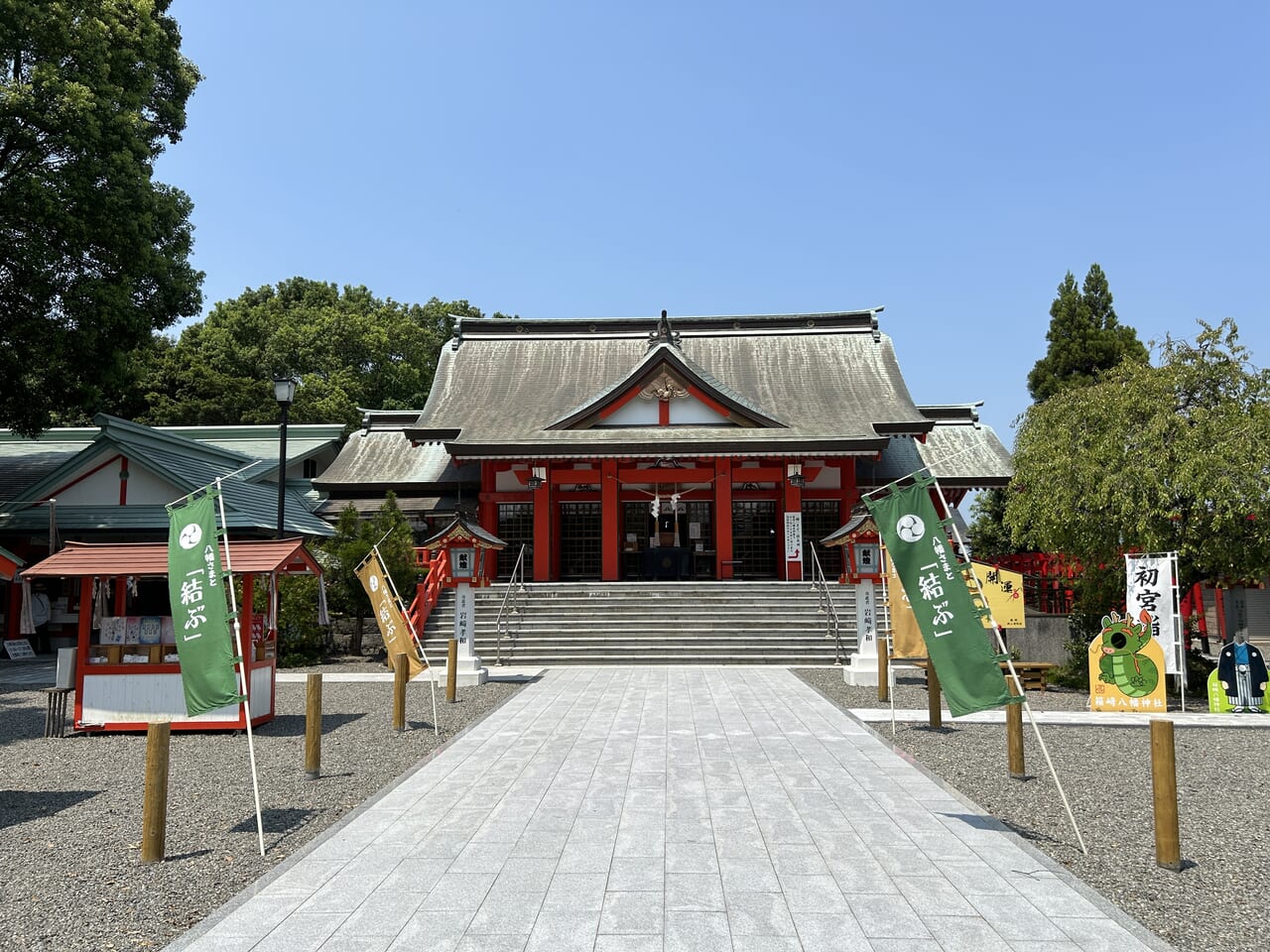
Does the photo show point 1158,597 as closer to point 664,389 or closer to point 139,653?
point 139,653

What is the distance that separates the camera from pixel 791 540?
75.7ft

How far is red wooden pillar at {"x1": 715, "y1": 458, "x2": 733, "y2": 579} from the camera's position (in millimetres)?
22844

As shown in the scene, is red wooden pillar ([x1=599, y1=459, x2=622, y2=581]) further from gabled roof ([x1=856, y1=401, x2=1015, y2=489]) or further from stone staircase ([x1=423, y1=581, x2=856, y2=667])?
gabled roof ([x1=856, y1=401, x2=1015, y2=489])

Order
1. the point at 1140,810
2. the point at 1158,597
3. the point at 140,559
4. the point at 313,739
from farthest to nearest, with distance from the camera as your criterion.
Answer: the point at 1158,597 < the point at 140,559 < the point at 313,739 < the point at 1140,810

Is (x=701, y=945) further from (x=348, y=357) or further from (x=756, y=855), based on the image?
(x=348, y=357)

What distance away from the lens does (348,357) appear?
43.2 m

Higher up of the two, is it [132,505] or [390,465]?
[390,465]

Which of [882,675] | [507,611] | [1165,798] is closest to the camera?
[1165,798]

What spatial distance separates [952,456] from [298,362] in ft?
101

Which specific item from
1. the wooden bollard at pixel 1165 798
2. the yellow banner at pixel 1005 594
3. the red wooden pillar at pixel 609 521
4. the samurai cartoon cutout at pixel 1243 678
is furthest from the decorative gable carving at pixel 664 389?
the wooden bollard at pixel 1165 798

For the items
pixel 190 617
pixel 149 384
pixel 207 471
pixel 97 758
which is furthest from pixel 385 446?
pixel 190 617

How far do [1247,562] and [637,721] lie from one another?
9.52 m

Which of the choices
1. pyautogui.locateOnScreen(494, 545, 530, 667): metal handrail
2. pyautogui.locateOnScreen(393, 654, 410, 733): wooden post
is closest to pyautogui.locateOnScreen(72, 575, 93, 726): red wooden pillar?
pyautogui.locateOnScreen(393, 654, 410, 733): wooden post

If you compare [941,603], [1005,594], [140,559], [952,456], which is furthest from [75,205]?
[952,456]
